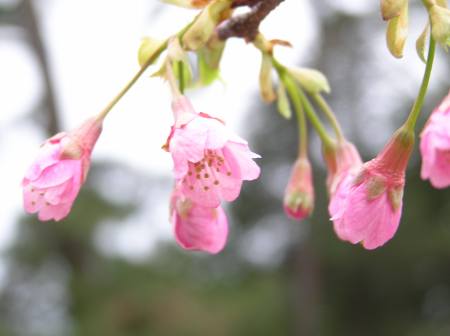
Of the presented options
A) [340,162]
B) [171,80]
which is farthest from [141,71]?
[340,162]

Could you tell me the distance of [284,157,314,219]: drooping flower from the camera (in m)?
0.87

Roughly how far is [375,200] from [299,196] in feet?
0.90

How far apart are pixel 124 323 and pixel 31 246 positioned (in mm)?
1493

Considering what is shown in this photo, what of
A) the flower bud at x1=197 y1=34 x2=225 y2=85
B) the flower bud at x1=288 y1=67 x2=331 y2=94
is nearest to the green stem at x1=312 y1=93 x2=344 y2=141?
the flower bud at x1=288 y1=67 x2=331 y2=94

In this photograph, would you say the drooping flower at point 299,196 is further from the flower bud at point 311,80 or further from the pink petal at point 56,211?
the pink petal at point 56,211

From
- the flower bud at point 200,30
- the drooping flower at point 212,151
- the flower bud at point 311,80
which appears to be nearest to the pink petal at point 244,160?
the drooping flower at point 212,151

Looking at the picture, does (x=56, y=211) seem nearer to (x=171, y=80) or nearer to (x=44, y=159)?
(x=44, y=159)

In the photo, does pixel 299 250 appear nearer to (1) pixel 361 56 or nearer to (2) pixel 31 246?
(1) pixel 361 56

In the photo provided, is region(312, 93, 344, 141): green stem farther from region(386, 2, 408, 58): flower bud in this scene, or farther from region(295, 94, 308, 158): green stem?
region(386, 2, 408, 58): flower bud

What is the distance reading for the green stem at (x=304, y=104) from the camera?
797 millimetres

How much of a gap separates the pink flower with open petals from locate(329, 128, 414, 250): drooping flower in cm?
23

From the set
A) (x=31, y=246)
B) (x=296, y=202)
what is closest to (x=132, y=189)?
(x=31, y=246)

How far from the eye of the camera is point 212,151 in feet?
2.17

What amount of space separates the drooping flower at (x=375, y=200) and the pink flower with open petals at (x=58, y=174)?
23 centimetres
